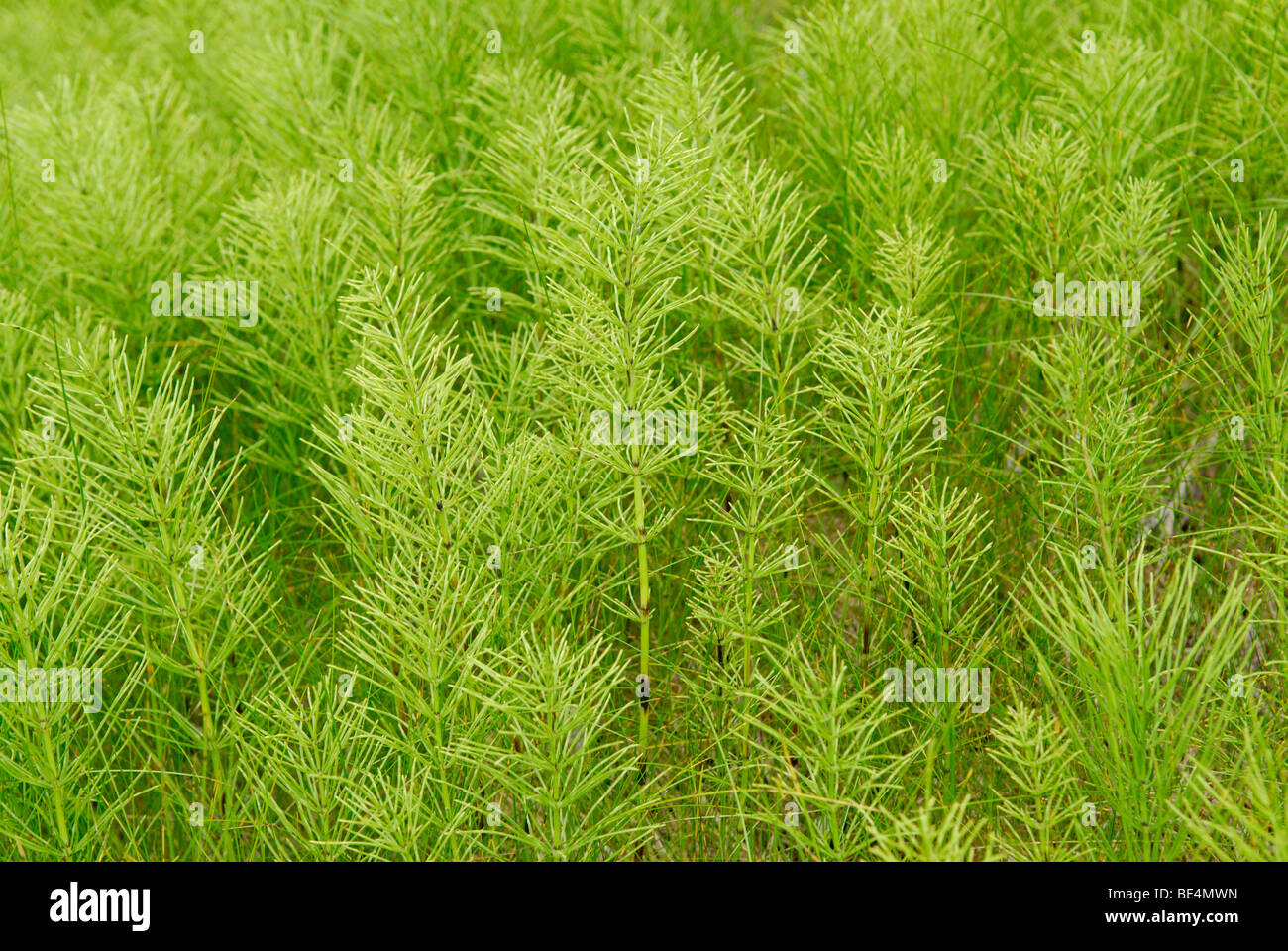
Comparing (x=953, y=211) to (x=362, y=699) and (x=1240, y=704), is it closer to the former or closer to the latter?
(x=1240, y=704)

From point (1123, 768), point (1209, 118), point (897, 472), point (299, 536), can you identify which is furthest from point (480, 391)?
point (1209, 118)

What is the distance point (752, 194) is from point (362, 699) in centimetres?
104

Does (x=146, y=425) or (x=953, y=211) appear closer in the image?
(x=146, y=425)

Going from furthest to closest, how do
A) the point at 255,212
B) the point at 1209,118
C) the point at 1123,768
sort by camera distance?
the point at 1209,118
the point at 255,212
the point at 1123,768

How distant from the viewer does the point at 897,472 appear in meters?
2.10

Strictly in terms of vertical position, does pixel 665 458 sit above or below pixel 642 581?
above

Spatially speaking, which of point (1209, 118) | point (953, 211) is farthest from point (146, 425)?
point (1209, 118)

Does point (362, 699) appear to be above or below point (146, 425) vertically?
below

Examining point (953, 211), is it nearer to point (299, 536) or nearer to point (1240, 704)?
point (1240, 704)

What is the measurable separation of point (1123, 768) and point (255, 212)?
1801 mm

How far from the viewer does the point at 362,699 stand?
190cm

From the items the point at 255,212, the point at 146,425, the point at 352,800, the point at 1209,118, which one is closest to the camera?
the point at 352,800

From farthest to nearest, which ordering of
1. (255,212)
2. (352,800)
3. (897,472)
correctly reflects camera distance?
1. (255,212)
2. (897,472)
3. (352,800)
